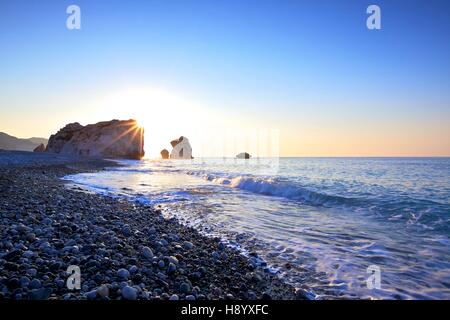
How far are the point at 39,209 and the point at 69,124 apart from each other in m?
106

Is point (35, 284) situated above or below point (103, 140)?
below

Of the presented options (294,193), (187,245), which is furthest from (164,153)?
(187,245)

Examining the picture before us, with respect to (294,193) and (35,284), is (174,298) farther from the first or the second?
(294,193)

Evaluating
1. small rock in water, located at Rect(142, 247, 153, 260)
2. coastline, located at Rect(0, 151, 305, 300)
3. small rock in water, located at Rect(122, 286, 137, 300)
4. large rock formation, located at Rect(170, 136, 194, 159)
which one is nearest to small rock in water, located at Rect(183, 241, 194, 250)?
coastline, located at Rect(0, 151, 305, 300)

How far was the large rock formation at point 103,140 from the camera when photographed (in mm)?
84562

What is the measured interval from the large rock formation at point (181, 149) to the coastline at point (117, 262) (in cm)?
12896

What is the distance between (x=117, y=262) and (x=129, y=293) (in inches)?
45.6

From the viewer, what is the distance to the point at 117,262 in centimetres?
435

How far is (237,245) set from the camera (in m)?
6.53

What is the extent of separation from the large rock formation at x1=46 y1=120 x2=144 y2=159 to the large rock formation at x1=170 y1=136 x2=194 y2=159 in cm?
4064

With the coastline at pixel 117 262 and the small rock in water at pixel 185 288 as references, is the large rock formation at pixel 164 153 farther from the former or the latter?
the small rock in water at pixel 185 288
